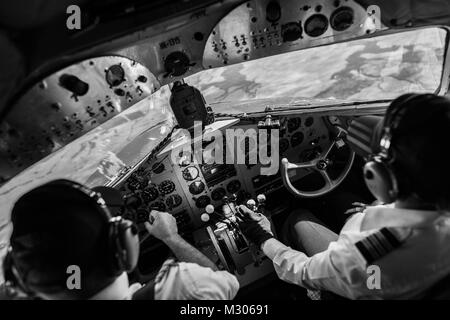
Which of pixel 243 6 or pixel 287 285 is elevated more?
pixel 243 6

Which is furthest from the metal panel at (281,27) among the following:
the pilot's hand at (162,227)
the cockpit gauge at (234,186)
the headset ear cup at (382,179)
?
the cockpit gauge at (234,186)

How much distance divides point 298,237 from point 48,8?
2.06 metres

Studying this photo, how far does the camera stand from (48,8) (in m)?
0.77

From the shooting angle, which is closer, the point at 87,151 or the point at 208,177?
the point at 208,177

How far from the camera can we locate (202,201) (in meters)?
2.66

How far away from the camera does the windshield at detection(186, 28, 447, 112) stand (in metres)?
19.9

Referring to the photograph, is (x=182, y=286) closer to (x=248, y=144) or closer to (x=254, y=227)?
(x=254, y=227)

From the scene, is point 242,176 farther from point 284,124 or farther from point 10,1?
point 10,1

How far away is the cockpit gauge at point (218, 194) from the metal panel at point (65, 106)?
5.08 ft

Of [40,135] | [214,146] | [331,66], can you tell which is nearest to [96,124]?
[40,135]

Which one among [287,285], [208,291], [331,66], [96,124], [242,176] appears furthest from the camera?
[331,66]

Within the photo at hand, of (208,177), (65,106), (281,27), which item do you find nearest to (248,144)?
(208,177)

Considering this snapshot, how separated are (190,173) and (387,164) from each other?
178 centimetres

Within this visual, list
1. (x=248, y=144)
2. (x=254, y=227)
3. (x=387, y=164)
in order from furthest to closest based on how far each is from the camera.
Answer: (x=248, y=144) → (x=254, y=227) → (x=387, y=164)
